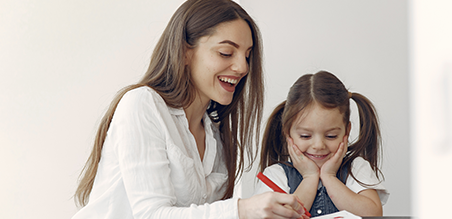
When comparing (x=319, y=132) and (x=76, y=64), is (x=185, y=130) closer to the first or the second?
(x=319, y=132)

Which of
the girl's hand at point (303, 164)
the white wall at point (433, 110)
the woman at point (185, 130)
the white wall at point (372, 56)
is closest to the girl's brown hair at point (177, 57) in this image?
the woman at point (185, 130)

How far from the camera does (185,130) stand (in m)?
0.98

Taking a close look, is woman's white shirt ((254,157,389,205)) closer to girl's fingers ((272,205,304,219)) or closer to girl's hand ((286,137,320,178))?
girl's hand ((286,137,320,178))

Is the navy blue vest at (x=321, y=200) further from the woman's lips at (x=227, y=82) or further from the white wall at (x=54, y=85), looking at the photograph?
the white wall at (x=54, y=85)

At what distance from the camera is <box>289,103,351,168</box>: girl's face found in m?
1.13

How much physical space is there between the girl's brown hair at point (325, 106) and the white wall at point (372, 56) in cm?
21

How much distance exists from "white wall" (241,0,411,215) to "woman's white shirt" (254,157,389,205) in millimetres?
346

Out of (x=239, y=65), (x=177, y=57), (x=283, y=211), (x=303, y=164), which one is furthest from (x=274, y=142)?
(x=283, y=211)

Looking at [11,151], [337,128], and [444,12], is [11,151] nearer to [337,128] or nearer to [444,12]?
[337,128]

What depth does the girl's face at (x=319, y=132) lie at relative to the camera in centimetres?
113

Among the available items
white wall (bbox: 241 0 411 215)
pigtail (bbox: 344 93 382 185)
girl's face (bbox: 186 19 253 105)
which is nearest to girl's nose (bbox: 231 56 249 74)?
girl's face (bbox: 186 19 253 105)

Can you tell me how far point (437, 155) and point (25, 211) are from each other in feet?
6.10

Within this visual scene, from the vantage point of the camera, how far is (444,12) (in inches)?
6.7

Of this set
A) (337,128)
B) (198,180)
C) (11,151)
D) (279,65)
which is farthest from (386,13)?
(11,151)
